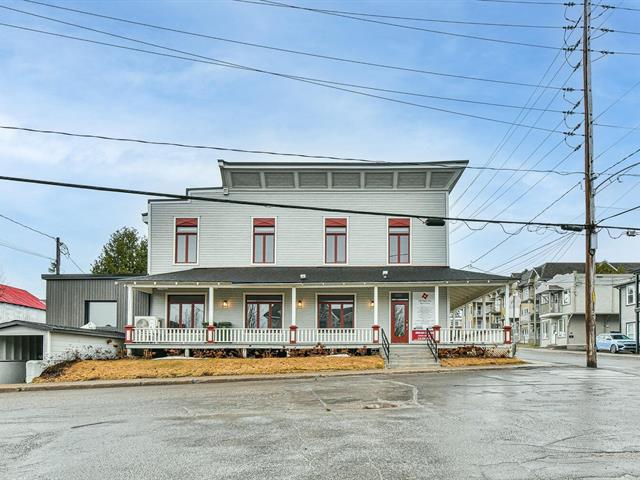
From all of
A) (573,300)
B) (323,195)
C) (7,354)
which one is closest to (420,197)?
(323,195)

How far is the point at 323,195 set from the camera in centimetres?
3194

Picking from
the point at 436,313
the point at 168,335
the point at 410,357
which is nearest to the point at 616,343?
the point at 436,313

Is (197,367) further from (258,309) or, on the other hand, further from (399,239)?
(399,239)

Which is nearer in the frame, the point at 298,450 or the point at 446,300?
the point at 298,450

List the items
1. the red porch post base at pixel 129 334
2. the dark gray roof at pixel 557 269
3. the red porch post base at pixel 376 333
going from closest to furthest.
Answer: the red porch post base at pixel 129 334, the red porch post base at pixel 376 333, the dark gray roof at pixel 557 269

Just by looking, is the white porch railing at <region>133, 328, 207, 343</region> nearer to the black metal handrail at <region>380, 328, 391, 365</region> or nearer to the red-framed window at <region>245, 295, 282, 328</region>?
the red-framed window at <region>245, 295, 282, 328</region>

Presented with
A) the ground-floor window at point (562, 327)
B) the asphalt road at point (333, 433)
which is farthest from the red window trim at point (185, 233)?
the ground-floor window at point (562, 327)

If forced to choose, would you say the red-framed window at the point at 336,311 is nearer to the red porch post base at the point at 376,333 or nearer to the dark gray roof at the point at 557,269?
the red porch post base at the point at 376,333

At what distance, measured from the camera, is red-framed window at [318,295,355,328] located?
102ft

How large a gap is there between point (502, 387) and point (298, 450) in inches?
393

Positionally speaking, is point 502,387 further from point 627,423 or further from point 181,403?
point 181,403

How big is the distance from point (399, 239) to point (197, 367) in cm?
1207

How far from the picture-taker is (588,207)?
26.2 metres

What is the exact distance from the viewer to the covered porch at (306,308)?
28.4 meters
